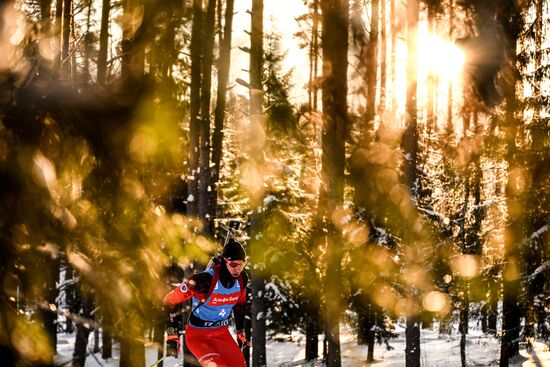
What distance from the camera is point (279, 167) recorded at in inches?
666

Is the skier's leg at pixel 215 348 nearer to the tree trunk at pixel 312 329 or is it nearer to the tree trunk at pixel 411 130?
the tree trunk at pixel 411 130

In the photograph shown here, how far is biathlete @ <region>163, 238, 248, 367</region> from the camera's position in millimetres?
6902

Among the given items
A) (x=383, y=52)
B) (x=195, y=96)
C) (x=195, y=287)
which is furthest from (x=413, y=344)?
(x=383, y=52)

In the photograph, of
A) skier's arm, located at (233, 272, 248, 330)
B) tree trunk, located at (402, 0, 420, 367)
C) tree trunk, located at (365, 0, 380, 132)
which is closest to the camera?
skier's arm, located at (233, 272, 248, 330)

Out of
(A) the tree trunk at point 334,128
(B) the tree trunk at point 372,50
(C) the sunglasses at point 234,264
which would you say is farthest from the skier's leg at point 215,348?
(B) the tree trunk at point 372,50

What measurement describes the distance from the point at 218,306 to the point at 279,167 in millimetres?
9826

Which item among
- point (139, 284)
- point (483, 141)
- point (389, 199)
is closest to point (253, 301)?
point (389, 199)

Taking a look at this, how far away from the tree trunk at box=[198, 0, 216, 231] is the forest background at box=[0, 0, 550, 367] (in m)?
0.06

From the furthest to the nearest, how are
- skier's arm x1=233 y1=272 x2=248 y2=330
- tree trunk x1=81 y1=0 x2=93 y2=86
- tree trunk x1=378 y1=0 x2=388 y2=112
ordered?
tree trunk x1=378 y1=0 x2=388 y2=112, skier's arm x1=233 y1=272 x2=248 y2=330, tree trunk x1=81 y1=0 x2=93 y2=86

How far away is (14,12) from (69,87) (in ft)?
1.12

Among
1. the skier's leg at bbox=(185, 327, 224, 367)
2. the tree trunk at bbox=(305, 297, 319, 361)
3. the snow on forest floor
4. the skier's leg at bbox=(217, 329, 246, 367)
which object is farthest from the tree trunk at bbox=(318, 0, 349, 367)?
the tree trunk at bbox=(305, 297, 319, 361)

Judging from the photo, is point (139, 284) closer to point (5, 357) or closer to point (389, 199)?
point (5, 357)

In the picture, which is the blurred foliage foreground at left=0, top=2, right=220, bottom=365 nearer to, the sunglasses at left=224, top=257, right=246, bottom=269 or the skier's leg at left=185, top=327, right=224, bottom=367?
the sunglasses at left=224, top=257, right=246, bottom=269

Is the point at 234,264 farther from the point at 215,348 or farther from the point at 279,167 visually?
the point at 279,167
